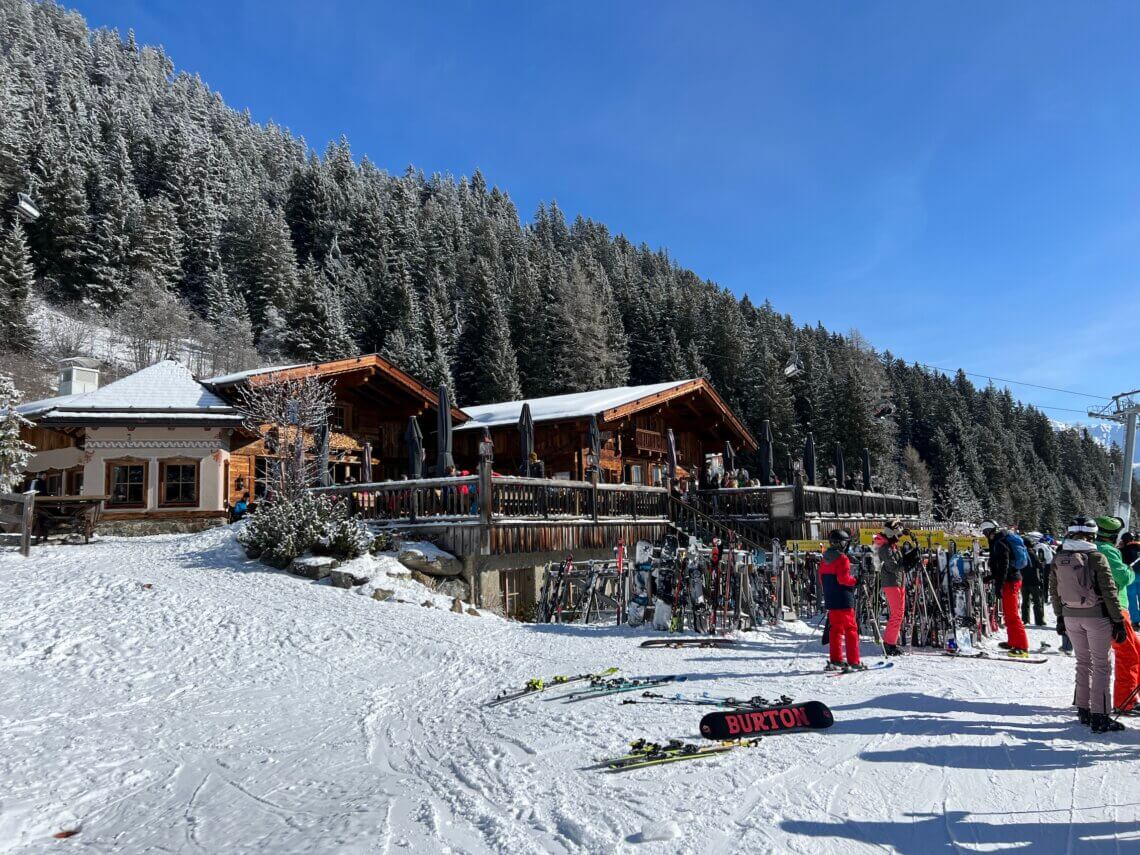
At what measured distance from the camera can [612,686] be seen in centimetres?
727

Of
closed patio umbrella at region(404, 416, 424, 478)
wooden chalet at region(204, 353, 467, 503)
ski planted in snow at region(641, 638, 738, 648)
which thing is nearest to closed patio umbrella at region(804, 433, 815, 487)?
wooden chalet at region(204, 353, 467, 503)

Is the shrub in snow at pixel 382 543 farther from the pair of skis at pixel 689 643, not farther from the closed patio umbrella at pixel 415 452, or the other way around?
the pair of skis at pixel 689 643

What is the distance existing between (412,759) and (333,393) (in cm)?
1963

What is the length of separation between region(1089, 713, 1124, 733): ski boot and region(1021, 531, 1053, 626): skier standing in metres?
7.72

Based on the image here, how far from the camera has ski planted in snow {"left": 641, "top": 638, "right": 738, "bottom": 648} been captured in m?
9.99

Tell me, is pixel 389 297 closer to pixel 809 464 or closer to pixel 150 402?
pixel 150 402

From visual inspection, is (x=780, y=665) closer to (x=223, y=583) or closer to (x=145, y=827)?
(x=145, y=827)

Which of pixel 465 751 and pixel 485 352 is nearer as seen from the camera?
pixel 465 751

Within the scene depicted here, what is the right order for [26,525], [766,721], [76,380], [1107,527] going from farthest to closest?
[76,380] < [26,525] < [1107,527] < [766,721]

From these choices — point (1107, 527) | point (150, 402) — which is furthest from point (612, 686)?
point (150, 402)

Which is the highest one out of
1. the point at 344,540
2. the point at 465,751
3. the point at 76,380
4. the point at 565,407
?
the point at 76,380

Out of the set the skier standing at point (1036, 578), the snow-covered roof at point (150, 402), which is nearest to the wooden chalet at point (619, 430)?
the snow-covered roof at point (150, 402)

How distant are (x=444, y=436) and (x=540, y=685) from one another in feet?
34.8

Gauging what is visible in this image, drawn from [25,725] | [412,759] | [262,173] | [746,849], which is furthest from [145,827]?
[262,173]
